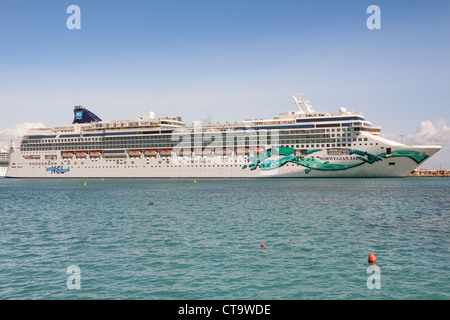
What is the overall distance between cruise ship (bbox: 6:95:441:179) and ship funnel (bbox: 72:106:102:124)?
0.30 m

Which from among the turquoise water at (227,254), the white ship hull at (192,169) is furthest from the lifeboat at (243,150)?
the turquoise water at (227,254)

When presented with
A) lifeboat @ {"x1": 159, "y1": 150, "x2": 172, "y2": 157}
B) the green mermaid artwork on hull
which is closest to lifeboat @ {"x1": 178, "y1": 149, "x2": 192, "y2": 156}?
lifeboat @ {"x1": 159, "y1": 150, "x2": 172, "y2": 157}

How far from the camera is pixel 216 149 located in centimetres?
9138

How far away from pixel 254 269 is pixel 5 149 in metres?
199

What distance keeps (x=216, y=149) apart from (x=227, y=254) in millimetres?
74389

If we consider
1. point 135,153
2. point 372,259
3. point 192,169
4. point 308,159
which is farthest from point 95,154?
point 372,259

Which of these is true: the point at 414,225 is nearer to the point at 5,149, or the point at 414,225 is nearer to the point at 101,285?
the point at 101,285

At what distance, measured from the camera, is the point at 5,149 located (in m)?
183

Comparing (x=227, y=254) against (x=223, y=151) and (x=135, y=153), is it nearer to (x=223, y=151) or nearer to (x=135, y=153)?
(x=223, y=151)

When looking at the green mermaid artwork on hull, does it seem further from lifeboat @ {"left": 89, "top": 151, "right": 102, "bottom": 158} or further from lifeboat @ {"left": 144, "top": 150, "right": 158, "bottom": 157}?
lifeboat @ {"left": 89, "top": 151, "right": 102, "bottom": 158}

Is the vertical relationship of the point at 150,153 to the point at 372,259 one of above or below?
above

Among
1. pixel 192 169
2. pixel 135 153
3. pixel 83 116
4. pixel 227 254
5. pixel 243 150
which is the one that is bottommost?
pixel 227 254

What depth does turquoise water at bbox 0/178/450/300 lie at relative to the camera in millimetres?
→ 12859

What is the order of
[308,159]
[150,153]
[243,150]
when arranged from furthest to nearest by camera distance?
1. [150,153]
2. [243,150]
3. [308,159]
